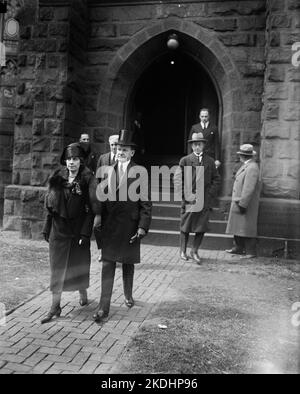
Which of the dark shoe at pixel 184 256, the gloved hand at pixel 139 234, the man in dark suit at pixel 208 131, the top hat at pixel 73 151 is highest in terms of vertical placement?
the man in dark suit at pixel 208 131

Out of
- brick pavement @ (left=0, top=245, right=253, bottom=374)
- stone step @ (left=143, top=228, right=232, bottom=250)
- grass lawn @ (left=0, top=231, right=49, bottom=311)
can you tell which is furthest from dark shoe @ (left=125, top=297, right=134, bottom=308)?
stone step @ (left=143, top=228, right=232, bottom=250)

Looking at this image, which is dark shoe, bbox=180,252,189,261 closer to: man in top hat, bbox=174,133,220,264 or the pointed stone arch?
man in top hat, bbox=174,133,220,264

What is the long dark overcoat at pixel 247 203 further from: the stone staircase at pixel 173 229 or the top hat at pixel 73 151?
the top hat at pixel 73 151

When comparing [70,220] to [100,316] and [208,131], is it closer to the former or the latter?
[100,316]

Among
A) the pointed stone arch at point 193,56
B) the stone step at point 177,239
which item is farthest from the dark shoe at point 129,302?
the pointed stone arch at point 193,56

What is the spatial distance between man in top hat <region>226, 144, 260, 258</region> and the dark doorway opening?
3.83 metres

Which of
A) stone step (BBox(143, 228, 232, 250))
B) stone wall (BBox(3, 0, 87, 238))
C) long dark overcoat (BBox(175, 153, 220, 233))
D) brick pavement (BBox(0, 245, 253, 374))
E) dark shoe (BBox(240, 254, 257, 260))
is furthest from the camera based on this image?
stone wall (BBox(3, 0, 87, 238))

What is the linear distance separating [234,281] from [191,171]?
2192 mm

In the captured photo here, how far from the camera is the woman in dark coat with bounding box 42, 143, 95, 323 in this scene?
4777 millimetres

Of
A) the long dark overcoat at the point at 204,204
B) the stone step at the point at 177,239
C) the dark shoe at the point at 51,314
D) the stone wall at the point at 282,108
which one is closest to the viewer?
the dark shoe at the point at 51,314

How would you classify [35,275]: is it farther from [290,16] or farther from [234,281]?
[290,16]

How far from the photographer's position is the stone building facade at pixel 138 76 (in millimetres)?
8289

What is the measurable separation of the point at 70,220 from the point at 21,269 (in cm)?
222

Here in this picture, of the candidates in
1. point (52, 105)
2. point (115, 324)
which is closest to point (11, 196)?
point (52, 105)
